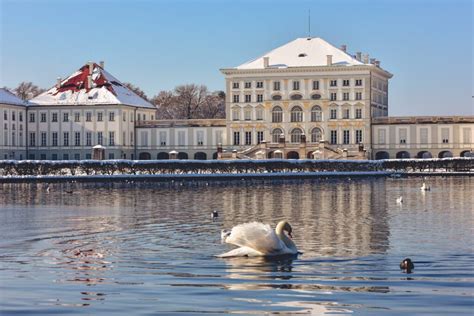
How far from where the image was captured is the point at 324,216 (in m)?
30.5

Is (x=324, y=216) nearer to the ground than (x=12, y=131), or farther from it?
nearer to the ground

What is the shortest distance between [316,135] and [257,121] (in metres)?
6.73

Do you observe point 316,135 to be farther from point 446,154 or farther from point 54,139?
point 54,139

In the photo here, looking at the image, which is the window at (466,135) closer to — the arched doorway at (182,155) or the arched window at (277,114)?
the arched window at (277,114)

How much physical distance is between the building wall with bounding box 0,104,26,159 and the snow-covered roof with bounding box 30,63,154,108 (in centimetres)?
331

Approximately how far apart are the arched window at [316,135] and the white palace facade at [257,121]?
107 mm

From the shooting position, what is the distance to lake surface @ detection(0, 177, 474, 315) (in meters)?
13.4

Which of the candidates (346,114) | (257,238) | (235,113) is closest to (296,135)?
(346,114)

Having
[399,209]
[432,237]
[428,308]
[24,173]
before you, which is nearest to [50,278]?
[428,308]

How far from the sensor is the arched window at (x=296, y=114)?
103375 millimetres

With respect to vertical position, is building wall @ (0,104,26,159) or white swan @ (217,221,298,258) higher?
building wall @ (0,104,26,159)

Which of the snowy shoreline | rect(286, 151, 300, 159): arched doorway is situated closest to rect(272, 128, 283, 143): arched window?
rect(286, 151, 300, 159): arched doorway

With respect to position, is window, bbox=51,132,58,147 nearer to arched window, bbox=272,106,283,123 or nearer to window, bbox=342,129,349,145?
arched window, bbox=272,106,283,123

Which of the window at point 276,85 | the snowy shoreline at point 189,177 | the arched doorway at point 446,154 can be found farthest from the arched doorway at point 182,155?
the snowy shoreline at point 189,177
